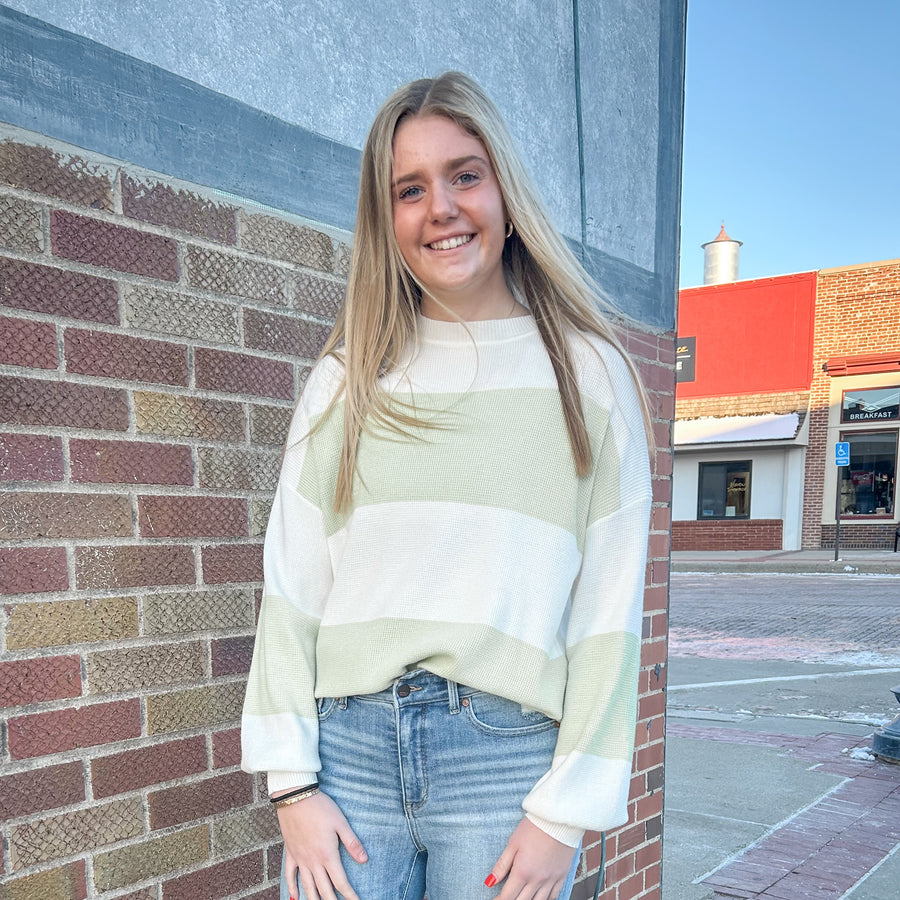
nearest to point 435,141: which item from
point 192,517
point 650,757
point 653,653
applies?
point 192,517

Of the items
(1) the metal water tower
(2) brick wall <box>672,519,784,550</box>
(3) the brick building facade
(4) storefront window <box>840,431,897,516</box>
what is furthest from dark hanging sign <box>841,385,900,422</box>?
(3) the brick building facade

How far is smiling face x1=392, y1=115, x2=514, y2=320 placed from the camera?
1433 mm

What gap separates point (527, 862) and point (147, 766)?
2.72 ft

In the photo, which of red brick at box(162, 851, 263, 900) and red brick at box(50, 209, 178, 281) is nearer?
red brick at box(50, 209, 178, 281)

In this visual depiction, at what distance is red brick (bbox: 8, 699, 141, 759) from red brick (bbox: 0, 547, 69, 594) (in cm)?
23

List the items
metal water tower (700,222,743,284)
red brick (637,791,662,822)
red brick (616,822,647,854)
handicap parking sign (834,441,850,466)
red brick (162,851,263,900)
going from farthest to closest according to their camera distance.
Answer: metal water tower (700,222,743,284), handicap parking sign (834,441,850,466), red brick (637,791,662,822), red brick (616,822,647,854), red brick (162,851,263,900)

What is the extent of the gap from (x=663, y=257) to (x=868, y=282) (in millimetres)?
17865

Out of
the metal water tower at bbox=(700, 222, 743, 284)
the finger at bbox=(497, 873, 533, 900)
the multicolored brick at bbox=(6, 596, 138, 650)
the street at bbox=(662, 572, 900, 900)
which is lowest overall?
the street at bbox=(662, 572, 900, 900)

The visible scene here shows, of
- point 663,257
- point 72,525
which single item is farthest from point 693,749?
point 72,525

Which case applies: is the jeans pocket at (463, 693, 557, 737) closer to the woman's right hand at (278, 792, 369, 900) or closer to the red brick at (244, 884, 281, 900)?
the woman's right hand at (278, 792, 369, 900)

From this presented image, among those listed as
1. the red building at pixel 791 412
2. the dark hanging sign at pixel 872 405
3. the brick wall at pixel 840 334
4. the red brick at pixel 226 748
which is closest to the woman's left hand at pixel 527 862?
the red brick at pixel 226 748

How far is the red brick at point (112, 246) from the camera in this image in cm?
150

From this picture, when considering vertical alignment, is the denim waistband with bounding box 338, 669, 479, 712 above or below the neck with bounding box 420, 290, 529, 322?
below

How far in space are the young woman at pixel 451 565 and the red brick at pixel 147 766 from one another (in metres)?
0.43
